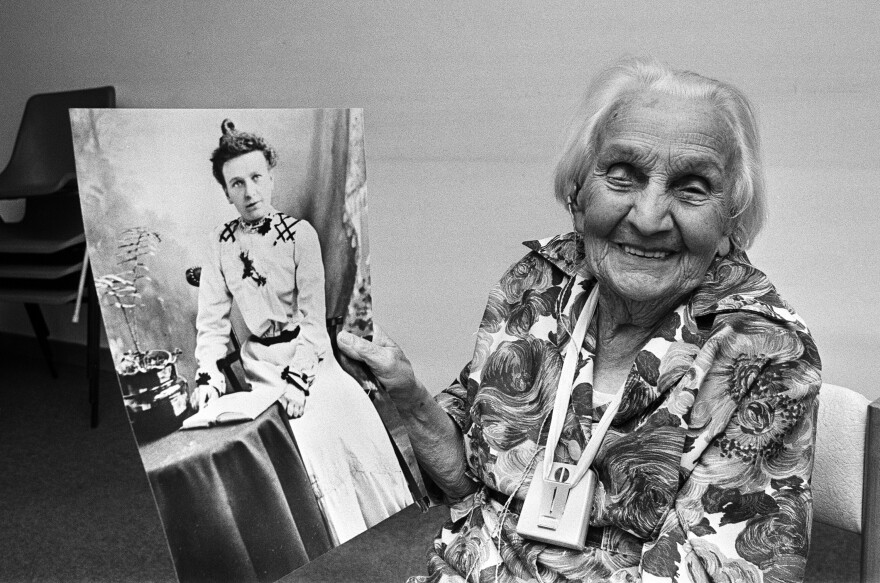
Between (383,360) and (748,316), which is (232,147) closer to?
(383,360)

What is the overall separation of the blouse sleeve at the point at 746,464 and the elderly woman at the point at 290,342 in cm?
46

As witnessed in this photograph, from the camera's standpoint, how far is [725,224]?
117cm

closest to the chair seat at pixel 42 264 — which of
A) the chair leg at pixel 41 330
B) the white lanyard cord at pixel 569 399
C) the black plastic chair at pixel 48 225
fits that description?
the black plastic chair at pixel 48 225

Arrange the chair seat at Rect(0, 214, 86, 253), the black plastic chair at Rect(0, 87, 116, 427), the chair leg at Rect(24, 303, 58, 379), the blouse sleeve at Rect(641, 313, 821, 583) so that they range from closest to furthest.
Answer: the blouse sleeve at Rect(641, 313, 821, 583) < the chair seat at Rect(0, 214, 86, 253) < the black plastic chair at Rect(0, 87, 116, 427) < the chair leg at Rect(24, 303, 58, 379)

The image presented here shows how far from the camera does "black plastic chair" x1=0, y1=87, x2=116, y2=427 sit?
3.28 meters

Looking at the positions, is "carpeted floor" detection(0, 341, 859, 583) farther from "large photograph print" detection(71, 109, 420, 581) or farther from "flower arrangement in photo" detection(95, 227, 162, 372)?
"flower arrangement in photo" detection(95, 227, 162, 372)

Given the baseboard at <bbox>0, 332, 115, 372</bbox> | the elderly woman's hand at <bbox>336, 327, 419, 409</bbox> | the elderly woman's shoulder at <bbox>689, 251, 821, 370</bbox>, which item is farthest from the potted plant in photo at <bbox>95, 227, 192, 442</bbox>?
the baseboard at <bbox>0, 332, 115, 372</bbox>

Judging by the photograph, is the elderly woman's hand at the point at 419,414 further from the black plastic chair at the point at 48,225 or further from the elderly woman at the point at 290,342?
the black plastic chair at the point at 48,225

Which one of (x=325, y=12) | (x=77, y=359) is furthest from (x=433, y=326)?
(x=77, y=359)

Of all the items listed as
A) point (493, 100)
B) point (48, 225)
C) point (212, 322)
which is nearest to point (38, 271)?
point (48, 225)

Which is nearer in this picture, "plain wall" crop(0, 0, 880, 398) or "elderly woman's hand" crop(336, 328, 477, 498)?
"elderly woman's hand" crop(336, 328, 477, 498)

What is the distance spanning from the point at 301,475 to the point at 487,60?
5.15ft

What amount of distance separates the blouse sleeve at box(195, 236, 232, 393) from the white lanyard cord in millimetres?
487

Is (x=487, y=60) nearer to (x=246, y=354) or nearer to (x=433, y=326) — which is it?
(x=433, y=326)
